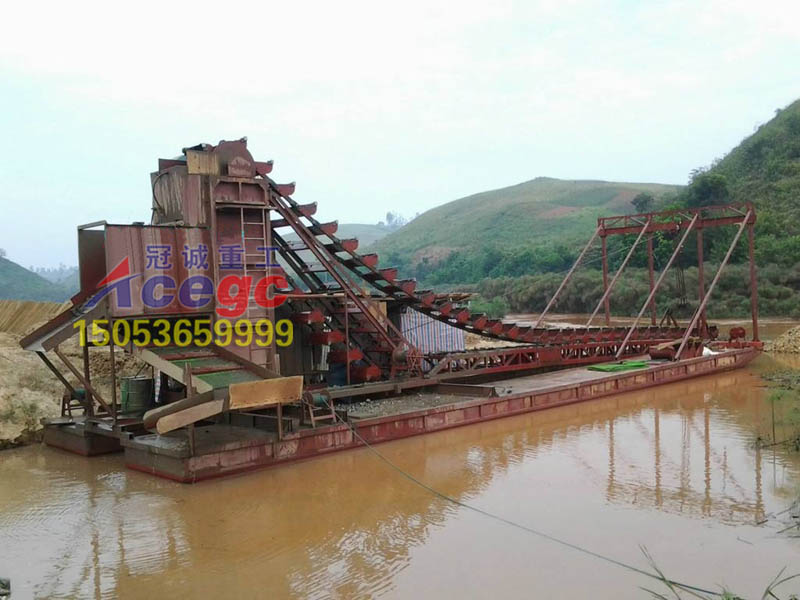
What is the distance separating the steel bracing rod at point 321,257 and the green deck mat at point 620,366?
7.02 metres

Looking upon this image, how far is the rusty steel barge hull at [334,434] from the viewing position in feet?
32.9

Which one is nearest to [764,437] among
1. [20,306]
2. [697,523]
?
[697,523]

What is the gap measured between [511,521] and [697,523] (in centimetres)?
219

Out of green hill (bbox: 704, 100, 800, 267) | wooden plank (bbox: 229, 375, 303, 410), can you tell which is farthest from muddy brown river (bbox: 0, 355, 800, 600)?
green hill (bbox: 704, 100, 800, 267)

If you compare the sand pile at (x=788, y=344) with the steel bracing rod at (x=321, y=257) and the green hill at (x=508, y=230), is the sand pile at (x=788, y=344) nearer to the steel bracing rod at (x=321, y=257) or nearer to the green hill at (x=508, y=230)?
the steel bracing rod at (x=321, y=257)

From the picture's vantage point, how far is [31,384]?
45.9ft

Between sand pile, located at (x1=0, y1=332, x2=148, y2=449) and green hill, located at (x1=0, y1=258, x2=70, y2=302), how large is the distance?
46566mm

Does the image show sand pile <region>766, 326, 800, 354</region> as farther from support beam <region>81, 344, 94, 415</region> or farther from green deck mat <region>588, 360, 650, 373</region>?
support beam <region>81, 344, 94, 415</region>

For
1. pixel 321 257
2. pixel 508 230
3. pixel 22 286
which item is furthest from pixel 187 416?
pixel 508 230

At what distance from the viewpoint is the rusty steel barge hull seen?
395 inches

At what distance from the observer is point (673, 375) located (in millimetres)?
18797

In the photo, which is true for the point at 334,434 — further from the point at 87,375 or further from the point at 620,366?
the point at 620,366

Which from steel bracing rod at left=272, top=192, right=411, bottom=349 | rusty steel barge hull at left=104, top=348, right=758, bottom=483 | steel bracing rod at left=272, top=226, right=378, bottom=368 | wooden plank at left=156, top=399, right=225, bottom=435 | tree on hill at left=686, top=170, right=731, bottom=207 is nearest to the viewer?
wooden plank at left=156, top=399, right=225, bottom=435

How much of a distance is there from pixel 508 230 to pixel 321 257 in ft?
293
